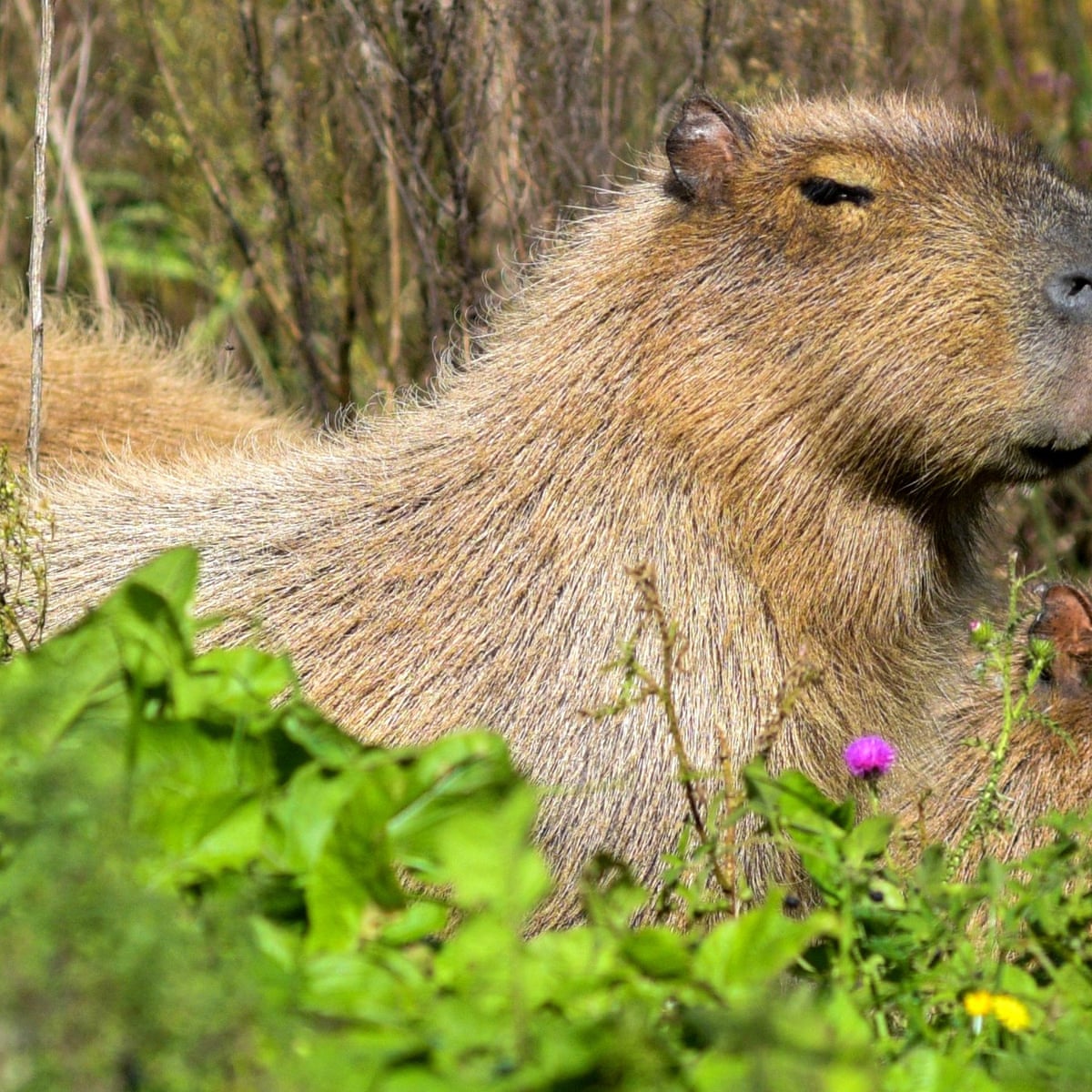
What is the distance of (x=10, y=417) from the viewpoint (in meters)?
3.66

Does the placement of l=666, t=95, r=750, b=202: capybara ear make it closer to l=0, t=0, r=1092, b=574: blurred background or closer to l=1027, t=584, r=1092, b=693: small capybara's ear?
l=0, t=0, r=1092, b=574: blurred background

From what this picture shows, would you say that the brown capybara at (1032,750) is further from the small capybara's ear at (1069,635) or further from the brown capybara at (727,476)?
the brown capybara at (727,476)

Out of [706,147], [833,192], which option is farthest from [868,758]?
[706,147]

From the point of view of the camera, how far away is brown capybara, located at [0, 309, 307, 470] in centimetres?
372

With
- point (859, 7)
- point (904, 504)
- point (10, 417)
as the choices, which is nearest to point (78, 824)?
point (904, 504)

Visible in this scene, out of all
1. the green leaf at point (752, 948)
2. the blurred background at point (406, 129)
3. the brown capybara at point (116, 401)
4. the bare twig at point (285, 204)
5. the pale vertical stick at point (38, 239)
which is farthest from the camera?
the bare twig at point (285, 204)

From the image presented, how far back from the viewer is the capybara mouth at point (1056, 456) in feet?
8.68

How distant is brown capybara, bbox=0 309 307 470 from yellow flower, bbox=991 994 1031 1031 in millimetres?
2430

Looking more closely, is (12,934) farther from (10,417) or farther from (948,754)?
(10,417)

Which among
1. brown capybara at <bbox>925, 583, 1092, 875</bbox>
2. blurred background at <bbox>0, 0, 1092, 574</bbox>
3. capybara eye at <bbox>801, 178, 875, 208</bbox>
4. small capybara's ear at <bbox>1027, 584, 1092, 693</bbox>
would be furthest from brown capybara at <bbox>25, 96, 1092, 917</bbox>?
blurred background at <bbox>0, 0, 1092, 574</bbox>

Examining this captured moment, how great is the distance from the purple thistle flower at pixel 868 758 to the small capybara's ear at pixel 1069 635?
0.79 meters

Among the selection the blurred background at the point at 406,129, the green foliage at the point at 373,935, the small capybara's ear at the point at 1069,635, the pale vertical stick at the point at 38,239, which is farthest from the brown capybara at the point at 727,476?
the blurred background at the point at 406,129

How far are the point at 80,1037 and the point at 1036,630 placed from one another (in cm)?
227

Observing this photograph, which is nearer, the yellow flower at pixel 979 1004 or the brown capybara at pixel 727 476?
the yellow flower at pixel 979 1004
